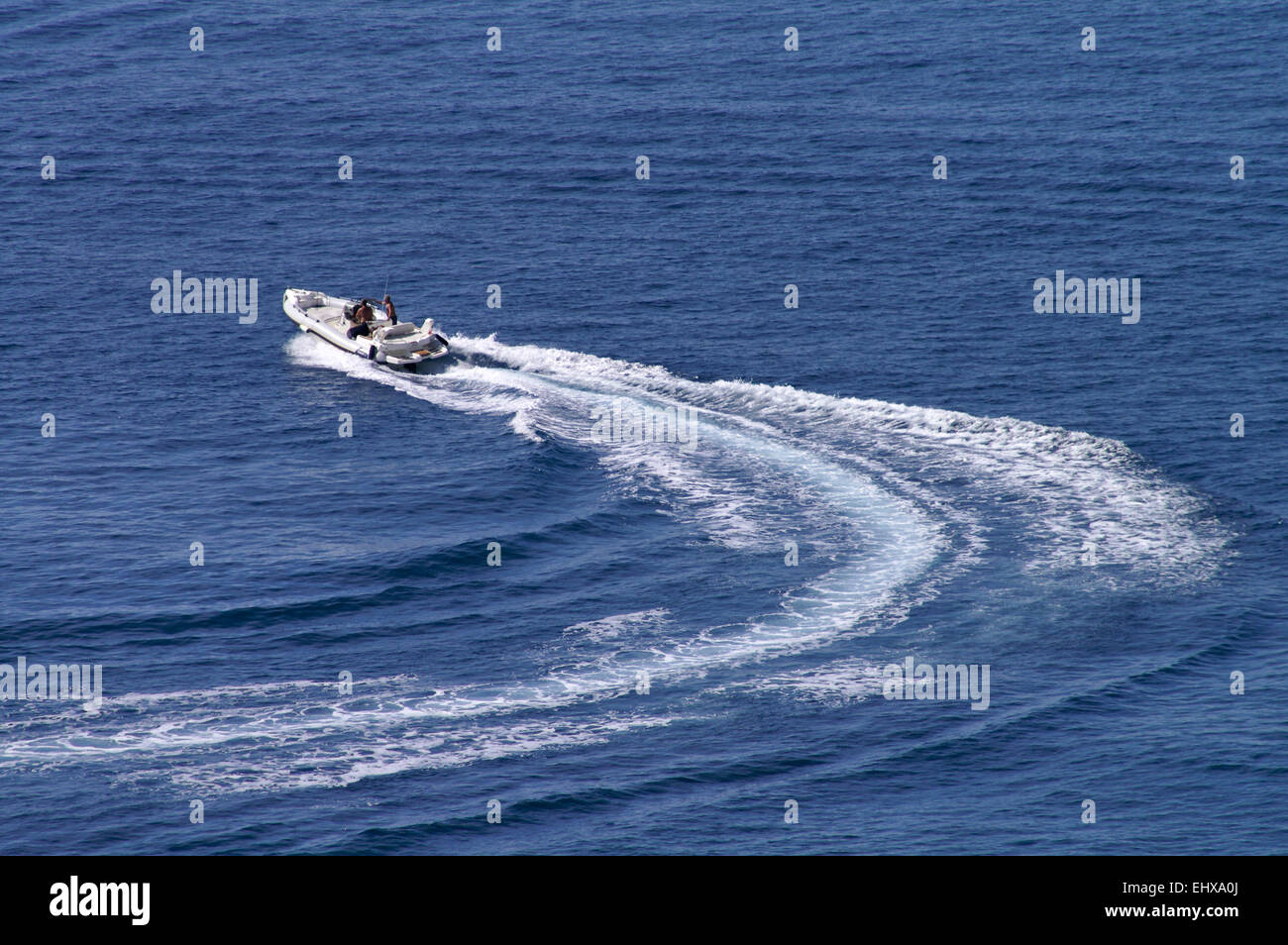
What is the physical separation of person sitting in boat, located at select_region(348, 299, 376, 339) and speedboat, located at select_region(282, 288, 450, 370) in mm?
293

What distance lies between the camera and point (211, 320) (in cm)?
11469

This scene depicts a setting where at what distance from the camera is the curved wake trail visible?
6075 cm

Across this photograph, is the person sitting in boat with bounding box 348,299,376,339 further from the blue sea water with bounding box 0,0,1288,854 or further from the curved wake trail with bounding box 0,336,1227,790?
the blue sea water with bounding box 0,0,1288,854

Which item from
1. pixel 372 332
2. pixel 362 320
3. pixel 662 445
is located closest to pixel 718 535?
pixel 662 445

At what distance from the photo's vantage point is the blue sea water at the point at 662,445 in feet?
191

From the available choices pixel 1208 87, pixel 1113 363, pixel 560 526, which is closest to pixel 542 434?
pixel 560 526

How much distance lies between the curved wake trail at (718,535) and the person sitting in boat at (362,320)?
227cm

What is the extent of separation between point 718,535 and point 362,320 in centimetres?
3934

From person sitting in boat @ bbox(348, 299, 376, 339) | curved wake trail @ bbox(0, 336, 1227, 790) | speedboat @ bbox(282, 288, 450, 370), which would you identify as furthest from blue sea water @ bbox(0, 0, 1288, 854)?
person sitting in boat @ bbox(348, 299, 376, 339)

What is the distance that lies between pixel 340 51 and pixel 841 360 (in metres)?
93.3

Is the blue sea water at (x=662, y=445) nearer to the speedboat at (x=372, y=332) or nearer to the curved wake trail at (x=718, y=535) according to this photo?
the curved wake trail at (x=718, y=535)

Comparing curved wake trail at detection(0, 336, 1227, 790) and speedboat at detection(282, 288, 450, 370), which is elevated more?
speedboat at detection(282, 288, 450, 370)

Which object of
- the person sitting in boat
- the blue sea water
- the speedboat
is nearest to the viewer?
the blue sea water

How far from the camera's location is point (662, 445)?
8931cm
